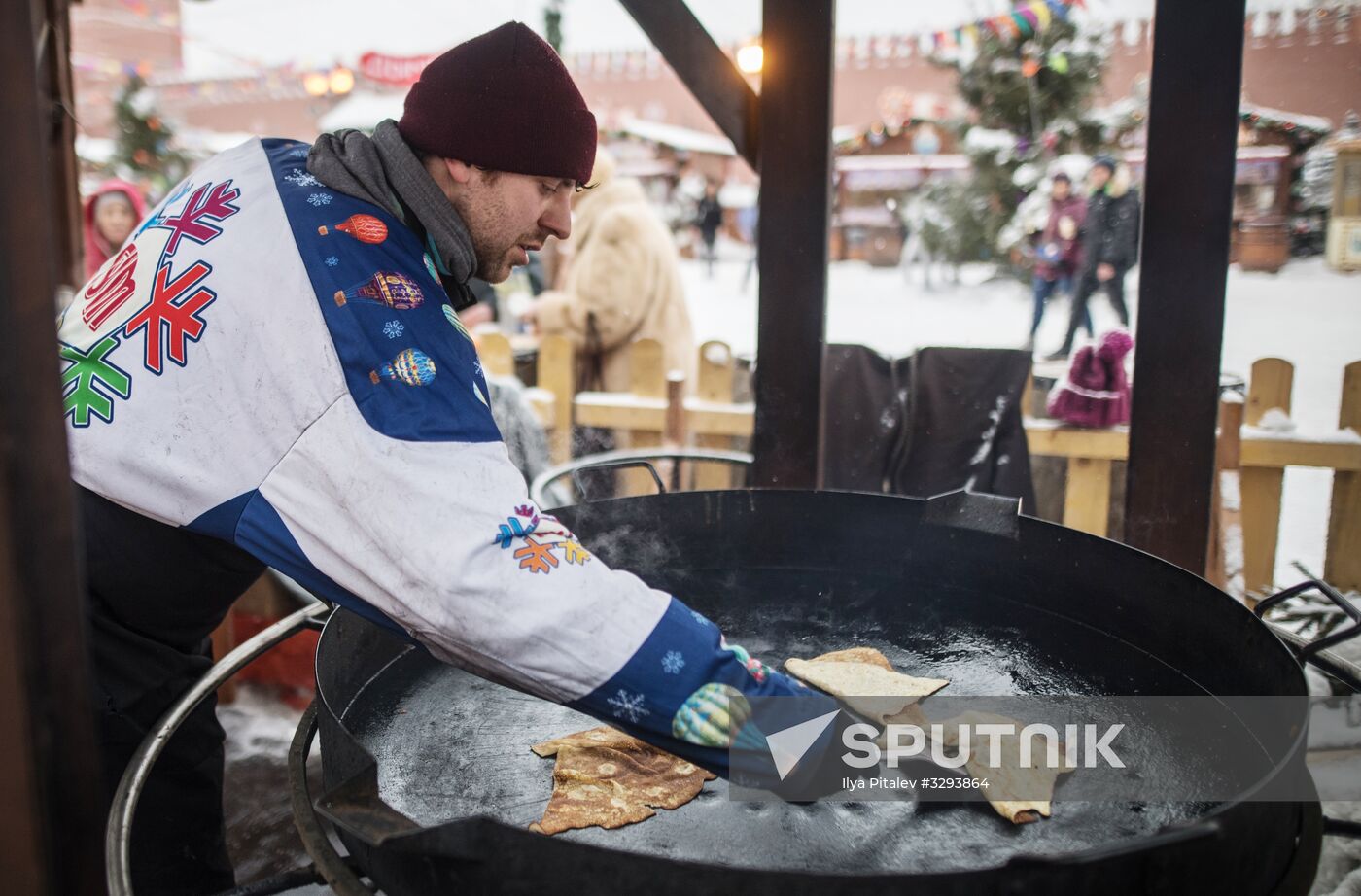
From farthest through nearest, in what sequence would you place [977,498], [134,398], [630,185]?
1. [630,185]
2. [977,498]
3. [134,398]

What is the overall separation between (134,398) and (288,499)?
310mm

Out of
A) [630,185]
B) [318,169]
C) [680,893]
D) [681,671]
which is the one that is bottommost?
[680,893]

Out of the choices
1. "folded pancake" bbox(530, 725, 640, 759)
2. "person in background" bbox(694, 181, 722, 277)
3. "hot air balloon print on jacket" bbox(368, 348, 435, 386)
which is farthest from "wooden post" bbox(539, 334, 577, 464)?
"person in background" bbox(694, 181, 722, 277)

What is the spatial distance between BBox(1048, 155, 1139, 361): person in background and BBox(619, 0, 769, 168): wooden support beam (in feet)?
18.5

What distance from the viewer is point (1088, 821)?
146cm

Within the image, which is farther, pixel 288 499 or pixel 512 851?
pixel 288 499

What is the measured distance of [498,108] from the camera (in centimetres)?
151

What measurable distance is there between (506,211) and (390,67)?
15625 millimetres

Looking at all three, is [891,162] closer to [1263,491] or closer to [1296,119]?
[1296,119]

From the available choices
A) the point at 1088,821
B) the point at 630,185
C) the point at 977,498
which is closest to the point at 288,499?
the point at 1088,821

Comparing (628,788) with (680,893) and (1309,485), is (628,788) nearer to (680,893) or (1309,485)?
(680,893)

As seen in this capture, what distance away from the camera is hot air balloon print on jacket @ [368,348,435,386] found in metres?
1.28

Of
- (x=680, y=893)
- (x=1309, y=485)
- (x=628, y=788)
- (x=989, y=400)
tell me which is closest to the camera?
(x=680, y=893)

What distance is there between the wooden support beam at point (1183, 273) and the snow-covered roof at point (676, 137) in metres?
15.8
